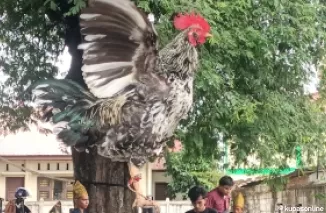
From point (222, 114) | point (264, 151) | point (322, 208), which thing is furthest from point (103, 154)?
point (322, 208)

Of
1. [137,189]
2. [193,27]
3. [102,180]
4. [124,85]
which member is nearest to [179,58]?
[193,27]

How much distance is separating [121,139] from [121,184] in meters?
0.87

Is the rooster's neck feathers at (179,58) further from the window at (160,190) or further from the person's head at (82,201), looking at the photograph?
the window at (160,190)

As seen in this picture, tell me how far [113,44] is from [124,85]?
13.1 inches

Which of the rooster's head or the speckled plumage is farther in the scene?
the rooster's head

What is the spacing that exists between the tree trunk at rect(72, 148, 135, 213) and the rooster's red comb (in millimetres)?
1436

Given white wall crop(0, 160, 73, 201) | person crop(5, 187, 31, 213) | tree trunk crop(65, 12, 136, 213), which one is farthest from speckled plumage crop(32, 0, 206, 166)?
white wall crop(0, 160, 73, 201)

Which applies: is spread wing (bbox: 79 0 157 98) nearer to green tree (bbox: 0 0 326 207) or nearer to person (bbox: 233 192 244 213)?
green tree (bbox: 0 0 326 207)

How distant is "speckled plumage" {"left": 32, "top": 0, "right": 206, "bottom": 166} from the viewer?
5312mm

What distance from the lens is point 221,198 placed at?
584 cm

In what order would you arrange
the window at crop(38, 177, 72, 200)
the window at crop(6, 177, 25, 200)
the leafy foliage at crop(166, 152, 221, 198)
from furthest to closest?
the window at crop(6, 177, 25, 200) → the window at crop(38, 177, 72, 200) → the leafy foliage at crop(166, 152, 221, 198)

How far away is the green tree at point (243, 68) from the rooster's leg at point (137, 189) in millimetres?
263

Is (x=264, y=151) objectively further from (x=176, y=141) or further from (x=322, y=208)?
(x=322, y=208)

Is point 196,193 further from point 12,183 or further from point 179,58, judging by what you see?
point 12,183
